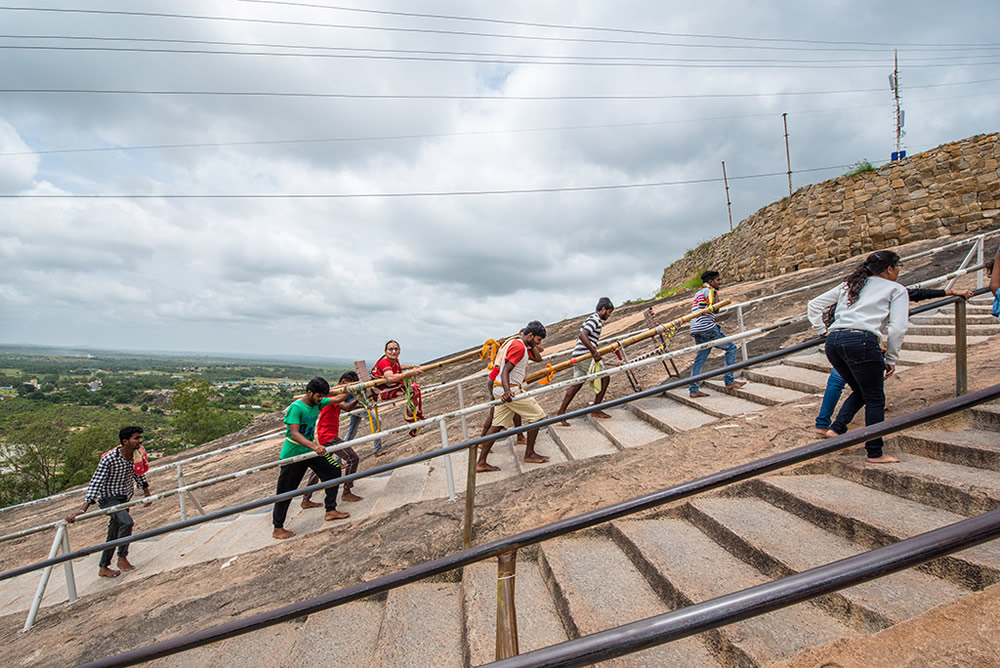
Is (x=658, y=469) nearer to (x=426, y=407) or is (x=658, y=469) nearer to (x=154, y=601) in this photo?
(x=154, y=601)

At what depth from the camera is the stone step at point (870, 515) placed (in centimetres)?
187

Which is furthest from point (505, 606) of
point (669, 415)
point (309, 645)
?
point (669, 415)

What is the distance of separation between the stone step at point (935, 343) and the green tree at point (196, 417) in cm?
3714

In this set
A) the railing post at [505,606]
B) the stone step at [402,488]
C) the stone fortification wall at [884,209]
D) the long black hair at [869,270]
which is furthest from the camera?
the stone fortification wall at [884,209]

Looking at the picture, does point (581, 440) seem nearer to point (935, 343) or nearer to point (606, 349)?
point (606, 349)

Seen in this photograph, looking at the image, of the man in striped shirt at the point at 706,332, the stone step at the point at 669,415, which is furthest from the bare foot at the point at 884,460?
the man in striped shirt at the point at 706,332

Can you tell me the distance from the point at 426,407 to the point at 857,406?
7.82 meters

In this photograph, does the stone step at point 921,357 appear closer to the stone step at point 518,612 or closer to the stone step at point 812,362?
the stone step at point 812,362

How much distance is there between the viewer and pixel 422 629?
2699mm

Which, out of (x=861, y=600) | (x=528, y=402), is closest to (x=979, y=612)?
(x=861, y=600)

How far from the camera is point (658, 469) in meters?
3.83

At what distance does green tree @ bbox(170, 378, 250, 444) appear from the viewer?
3350cm

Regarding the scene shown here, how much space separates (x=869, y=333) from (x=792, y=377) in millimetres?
2404

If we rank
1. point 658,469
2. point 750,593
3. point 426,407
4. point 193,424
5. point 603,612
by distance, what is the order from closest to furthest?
point 750,593 → point 603,612 → point 658,469 → point 426,407 → point 193,424
